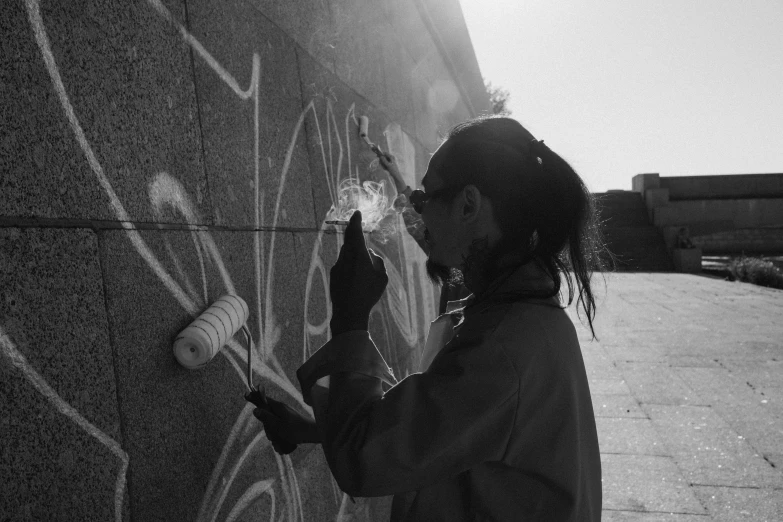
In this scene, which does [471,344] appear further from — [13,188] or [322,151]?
[322,151]

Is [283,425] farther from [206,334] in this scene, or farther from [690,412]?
[690,412]

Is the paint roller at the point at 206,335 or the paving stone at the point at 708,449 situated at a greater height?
the paint roller at the point at 206,335

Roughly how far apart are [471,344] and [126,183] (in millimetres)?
882

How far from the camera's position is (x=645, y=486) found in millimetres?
3871

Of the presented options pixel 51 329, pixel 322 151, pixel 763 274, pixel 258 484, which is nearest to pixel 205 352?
pixel 51 329

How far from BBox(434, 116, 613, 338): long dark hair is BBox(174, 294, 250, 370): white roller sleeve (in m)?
0.71

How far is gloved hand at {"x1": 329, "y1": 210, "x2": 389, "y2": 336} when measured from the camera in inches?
51.9

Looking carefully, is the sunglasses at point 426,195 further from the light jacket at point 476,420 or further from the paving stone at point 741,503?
the paving stone at point 741,503

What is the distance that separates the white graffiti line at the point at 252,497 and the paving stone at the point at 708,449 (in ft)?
9.47

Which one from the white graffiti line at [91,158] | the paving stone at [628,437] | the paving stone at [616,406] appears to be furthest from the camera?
the paving stone at [616,406]

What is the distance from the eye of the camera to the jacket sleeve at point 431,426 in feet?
3.76

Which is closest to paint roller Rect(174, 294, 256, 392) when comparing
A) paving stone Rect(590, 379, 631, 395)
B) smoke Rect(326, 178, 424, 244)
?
smoke Rect(326, 178, 424, 244)

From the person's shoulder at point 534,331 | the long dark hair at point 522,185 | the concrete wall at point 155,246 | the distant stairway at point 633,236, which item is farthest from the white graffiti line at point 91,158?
the distant stairway at point 633,236

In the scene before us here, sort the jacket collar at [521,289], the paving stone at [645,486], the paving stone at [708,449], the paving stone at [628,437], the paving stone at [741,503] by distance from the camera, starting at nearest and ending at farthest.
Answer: the jacket collar at [521,289]
the paving stone at [741,503]
the paving stone at [645,486]
the paving stone at [708,449]
the paving stone at [628,437]
